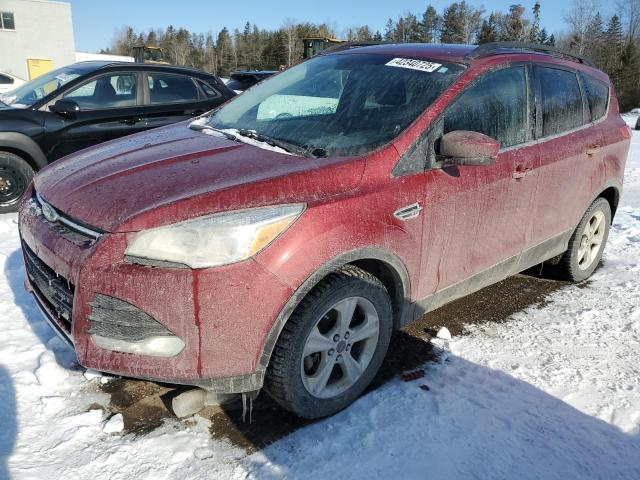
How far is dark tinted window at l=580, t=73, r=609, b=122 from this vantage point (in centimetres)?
420

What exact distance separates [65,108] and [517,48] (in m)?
4.65

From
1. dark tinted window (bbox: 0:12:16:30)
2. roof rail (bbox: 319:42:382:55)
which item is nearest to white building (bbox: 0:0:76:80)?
dark tinted window (bbox: 0:12:16:30)

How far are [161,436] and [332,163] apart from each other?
5.05 feet

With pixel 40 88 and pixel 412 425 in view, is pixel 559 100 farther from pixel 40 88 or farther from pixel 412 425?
pixel 40 88

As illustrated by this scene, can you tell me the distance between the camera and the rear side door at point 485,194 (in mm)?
2926

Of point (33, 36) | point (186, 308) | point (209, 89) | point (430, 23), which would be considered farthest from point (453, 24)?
point (186, 308)

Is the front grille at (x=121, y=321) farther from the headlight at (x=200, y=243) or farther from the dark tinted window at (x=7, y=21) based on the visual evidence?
the dark tinted window at (x=7, y=21)

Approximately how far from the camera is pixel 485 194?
3.14 meters

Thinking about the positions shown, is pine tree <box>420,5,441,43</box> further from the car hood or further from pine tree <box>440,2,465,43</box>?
the car hood

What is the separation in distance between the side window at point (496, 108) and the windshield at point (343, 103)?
0.52 feet

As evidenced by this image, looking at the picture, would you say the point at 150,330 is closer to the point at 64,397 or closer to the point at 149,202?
the point at 149,202

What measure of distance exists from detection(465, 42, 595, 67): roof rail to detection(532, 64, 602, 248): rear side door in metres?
0.17

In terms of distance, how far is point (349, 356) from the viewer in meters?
2.74

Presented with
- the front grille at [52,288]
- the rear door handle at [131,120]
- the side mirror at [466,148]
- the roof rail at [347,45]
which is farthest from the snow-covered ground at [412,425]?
the rear door handle at [131,120]
